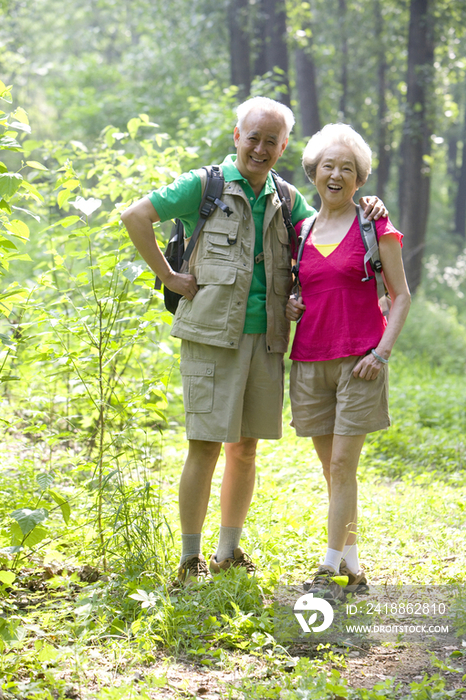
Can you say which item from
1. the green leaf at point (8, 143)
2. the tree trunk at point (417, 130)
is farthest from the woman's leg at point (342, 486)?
the tree trunk at point (417, 130)

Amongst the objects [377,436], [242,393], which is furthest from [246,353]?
[377,436]

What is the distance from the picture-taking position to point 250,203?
10.3 feet

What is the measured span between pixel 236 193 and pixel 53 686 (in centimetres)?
221

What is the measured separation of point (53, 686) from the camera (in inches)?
90.7

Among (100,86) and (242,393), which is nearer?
(242,393)

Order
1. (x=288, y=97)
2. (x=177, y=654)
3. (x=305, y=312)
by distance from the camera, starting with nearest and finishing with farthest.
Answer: (x=177, y=654) → (x=305, y=312) → (x=288, y=97)

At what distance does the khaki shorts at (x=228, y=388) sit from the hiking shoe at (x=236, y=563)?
636mm

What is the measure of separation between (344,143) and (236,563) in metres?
2.16

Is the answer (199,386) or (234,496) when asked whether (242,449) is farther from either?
(199,386)

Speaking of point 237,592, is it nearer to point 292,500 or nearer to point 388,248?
point 292,500

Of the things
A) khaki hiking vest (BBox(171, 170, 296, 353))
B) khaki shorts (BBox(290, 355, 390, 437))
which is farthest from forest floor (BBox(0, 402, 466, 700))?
khaki hiking vest (BBox(171, 170, 296, 353))

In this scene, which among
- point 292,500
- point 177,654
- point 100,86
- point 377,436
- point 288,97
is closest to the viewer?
→ point 177,654

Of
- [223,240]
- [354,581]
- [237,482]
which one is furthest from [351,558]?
[223,240]

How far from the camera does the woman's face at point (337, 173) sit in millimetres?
3064
